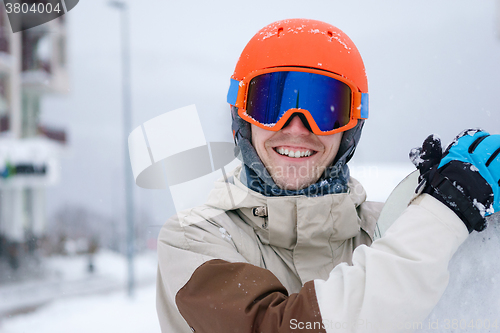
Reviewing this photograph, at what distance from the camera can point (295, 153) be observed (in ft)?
5.09

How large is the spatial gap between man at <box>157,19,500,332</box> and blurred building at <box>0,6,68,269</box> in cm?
1879

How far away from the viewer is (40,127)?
2000 cm

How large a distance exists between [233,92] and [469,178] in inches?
43.9

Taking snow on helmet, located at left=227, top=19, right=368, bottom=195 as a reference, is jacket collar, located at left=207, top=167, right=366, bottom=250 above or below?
below

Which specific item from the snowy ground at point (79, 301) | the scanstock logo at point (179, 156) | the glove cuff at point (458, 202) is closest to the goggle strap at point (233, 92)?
the scanstock logo at point (179, 156)

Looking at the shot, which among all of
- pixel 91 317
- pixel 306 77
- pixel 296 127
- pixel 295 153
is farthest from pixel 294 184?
pixel 91 317

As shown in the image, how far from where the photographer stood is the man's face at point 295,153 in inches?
60.1

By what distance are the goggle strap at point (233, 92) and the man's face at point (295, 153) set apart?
202 millimetres

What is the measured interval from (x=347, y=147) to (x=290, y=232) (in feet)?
1.90

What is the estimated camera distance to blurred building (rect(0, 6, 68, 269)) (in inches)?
659

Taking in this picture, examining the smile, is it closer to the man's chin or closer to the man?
the man

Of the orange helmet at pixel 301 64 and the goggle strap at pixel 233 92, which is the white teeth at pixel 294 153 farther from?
the goggle strap at pixel 233 92

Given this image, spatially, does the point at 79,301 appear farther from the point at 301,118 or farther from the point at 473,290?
the point at 473,290

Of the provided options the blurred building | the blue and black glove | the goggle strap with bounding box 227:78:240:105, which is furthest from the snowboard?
the blurred building
